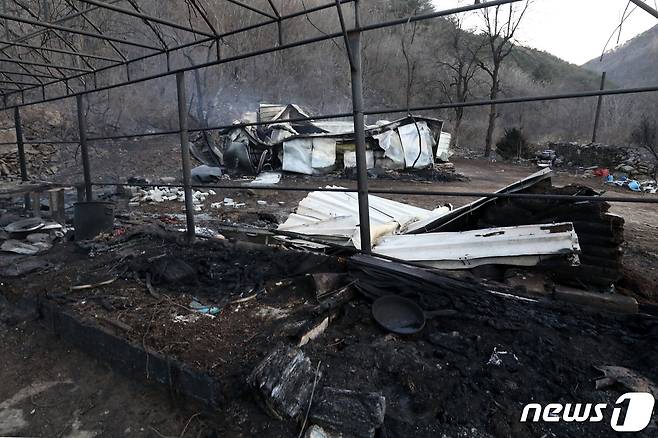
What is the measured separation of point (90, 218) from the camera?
486 cm

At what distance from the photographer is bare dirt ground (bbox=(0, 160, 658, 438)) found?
1.88 metres

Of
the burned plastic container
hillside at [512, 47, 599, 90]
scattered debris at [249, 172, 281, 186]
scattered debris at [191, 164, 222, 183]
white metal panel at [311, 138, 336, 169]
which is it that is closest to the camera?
the burned plastic container

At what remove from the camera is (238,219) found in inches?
276

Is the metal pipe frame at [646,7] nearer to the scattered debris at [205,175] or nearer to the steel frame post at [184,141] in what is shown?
the steel frame post at [184,141]

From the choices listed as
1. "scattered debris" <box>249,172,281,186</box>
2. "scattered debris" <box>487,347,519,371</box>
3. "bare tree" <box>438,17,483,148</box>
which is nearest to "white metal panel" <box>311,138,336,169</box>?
"scattered debris" <box>249,172,281,186</box>

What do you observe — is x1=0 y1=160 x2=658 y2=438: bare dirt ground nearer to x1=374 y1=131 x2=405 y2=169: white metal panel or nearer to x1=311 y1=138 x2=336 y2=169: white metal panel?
x1=311 y1=138 x2=336 y2=169: white metal panel

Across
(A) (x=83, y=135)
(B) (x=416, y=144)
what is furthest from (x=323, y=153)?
(A) (x=83, y=135)

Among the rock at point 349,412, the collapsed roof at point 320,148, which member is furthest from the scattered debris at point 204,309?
the collapsed roof at point 320,148

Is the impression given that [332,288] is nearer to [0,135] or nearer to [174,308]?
[174,308]

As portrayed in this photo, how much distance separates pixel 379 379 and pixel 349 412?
14.3 inches

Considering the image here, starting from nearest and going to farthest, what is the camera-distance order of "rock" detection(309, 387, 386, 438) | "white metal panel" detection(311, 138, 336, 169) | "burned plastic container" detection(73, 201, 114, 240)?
1. "rock" detection(309, 387, 386, 438)
2. "burned plastic container" detection(73, 201, 114, 240)
3. "white metal panel" detection(311, 138, 336, 169)

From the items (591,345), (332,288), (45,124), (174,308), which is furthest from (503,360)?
(45,124)

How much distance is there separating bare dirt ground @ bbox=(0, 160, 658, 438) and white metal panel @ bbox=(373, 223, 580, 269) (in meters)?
0.57

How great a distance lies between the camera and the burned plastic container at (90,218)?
4812 mm
